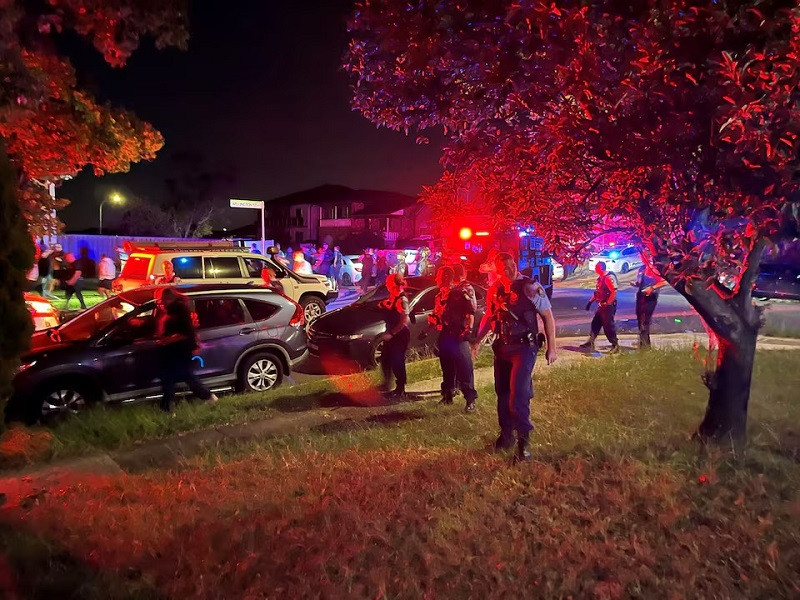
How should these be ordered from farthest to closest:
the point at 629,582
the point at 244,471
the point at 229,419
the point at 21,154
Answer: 1. the point at 21,154
2. the point at 229,419
3. the point at 244,471
4. the point at 629,582

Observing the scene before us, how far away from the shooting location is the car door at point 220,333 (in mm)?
8195

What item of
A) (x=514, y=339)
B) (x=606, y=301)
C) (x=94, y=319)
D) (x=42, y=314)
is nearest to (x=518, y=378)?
(x=514, y=339)

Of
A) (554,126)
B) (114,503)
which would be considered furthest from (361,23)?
(114,503)

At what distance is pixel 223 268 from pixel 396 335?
720cm

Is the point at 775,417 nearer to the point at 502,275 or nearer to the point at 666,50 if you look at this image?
the point at 502,275

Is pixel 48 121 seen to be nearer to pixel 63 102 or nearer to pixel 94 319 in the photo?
pixel 63 102

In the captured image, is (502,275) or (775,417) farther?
(775,417)

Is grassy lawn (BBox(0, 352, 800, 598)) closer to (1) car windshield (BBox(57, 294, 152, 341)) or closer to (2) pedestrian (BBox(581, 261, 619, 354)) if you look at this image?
(1) car windshield (BBox(57, 294, 152, 341))

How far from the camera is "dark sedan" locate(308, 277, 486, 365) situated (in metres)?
10.0

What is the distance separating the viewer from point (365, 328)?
33.1ft

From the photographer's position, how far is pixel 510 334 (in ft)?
17.5

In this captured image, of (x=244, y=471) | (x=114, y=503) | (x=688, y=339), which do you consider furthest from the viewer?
(x=688, y=339)

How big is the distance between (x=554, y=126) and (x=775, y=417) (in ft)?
13.1

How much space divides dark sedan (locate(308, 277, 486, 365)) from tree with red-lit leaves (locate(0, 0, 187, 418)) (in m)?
3.85
